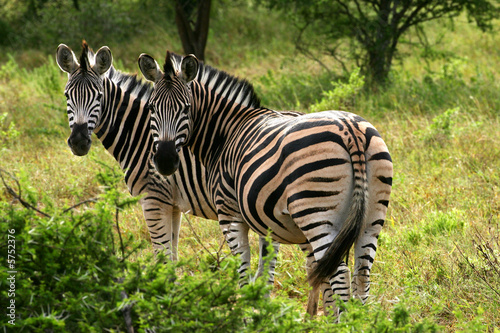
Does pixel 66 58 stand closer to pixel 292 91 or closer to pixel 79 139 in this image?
pixel 79 139

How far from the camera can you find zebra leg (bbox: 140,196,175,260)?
441cm

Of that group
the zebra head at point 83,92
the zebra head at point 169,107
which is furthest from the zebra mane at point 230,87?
the zebra head at point 83,92

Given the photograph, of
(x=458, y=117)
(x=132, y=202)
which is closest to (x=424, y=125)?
(x=458, y=117)

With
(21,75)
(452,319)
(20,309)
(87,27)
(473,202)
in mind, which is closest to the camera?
(20,309)

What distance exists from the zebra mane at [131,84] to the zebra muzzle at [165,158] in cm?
115

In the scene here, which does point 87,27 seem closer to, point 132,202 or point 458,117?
point 458,117

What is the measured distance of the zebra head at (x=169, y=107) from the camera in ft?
12.1

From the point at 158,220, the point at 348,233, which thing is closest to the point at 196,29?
the point at 158,220

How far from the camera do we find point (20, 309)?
2404 mm

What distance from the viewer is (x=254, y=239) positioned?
17.6 feet

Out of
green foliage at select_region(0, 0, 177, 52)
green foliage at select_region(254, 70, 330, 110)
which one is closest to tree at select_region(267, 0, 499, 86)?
green foliage at select_region(254, 70, 330, 110)

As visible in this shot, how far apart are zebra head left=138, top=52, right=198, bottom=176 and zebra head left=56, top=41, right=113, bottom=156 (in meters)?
0.70

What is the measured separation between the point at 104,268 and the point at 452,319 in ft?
8.45

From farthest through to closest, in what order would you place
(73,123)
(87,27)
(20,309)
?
(87,27) < (73,123) < (20,309)
